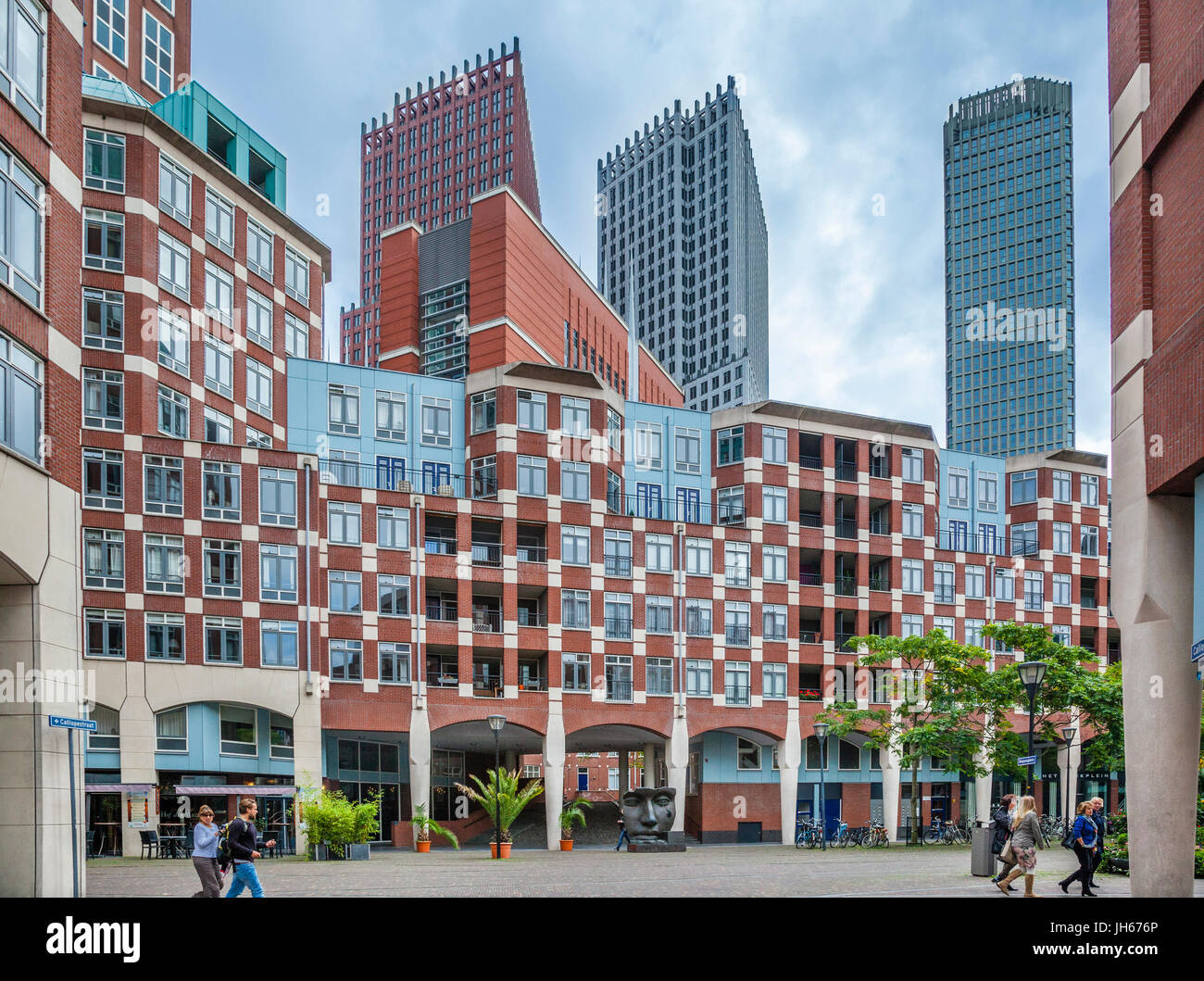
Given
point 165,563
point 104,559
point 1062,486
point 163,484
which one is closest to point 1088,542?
point 1062,486

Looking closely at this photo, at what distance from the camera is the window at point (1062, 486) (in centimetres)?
7750

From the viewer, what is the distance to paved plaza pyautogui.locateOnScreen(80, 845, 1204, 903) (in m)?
25.1

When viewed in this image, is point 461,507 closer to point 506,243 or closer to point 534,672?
point 534,672

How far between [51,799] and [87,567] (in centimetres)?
2739

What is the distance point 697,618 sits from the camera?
63.4 m

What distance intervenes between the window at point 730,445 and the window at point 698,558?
5.06 m

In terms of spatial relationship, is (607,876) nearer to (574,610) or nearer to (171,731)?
(171,731)

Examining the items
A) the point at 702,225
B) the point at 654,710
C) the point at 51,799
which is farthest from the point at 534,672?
the point at 702,225

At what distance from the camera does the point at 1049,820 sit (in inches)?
2370

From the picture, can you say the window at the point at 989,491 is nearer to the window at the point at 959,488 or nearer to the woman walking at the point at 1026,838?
the window at the point at 959,488

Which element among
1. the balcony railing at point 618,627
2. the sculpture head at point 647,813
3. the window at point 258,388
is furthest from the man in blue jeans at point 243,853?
the balcony railing at point 618,627

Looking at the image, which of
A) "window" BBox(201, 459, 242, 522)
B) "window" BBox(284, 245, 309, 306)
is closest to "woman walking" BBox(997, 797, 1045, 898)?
"window" BBox(201, 459, 242, 522)

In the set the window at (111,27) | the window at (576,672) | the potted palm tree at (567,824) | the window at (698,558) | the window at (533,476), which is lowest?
the potted palm tree at (567,824)

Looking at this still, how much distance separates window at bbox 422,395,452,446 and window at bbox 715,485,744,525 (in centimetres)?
1456
